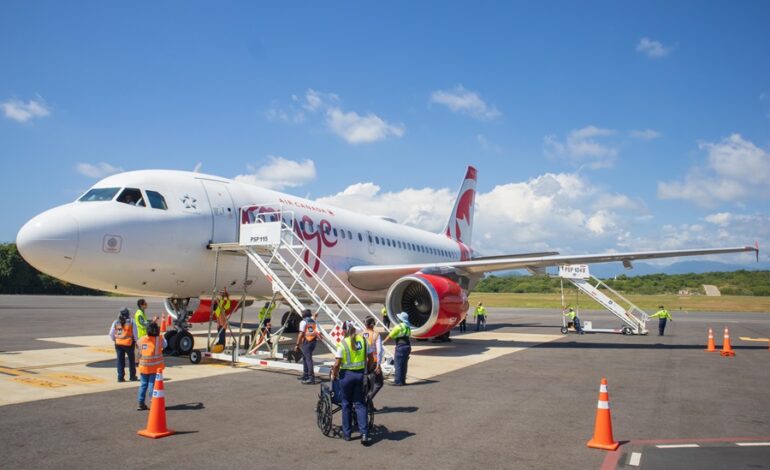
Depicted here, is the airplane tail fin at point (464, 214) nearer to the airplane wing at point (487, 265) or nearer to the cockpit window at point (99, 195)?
the airplane wing at point (487, 265)

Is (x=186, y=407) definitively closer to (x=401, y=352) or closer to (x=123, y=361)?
(x=123, y=361)

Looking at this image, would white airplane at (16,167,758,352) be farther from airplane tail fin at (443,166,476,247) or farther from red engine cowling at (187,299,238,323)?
airplane tail fin at (443,166,476,247)

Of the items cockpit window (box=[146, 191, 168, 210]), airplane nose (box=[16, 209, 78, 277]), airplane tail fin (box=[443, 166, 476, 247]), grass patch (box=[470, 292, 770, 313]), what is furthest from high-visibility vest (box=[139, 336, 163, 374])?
grass patch (box=[470, 292, 770, 313])

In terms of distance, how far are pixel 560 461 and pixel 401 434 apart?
2047 mm

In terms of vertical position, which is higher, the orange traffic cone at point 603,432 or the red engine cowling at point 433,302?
the red engine cowling at point 433,302

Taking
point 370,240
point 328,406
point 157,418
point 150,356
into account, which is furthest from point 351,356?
point 370,240

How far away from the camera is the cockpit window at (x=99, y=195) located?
1220 centimetres

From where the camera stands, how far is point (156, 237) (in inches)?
487

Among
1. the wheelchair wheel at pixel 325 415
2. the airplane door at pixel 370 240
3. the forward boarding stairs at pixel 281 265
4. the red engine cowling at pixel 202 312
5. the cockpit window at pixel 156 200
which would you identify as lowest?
the wheelchair wheel at pixel 325 415

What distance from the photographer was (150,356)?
834 centimetres

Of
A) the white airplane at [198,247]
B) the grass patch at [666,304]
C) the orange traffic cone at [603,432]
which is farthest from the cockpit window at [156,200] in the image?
the grass patch at [666,304]

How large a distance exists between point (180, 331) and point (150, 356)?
600 cm

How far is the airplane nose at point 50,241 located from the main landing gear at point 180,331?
11.9 ft

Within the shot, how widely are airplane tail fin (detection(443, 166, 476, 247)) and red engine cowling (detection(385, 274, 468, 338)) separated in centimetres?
1417
